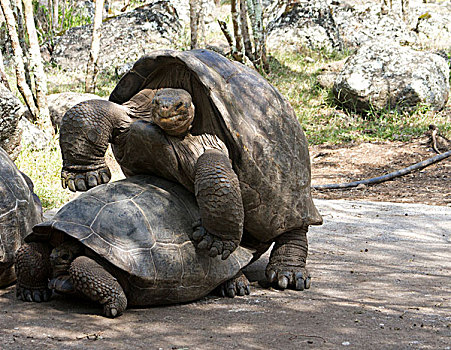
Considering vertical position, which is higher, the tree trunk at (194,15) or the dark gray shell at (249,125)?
the tree trunk at (194,15)

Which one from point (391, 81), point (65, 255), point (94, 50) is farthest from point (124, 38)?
point (65, 255)

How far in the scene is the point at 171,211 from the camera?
10.8 ft

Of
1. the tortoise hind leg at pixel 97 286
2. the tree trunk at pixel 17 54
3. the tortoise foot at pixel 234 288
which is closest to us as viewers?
the tortoise hind leg at pixel 97 286

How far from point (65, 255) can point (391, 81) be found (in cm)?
952

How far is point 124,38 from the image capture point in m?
14.8

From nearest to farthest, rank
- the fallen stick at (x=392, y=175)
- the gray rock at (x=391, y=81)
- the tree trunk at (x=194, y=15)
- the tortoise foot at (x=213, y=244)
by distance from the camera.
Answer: the tortoise foot at (x=213, y=244) < the fallen stick at (x=392, y=175) < the tree trunk at (x=194, y=15) < the gray rock at (x=391, y=81)

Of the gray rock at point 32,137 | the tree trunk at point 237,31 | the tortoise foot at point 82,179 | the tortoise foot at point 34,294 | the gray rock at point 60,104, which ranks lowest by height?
the tortoise foot at point 34,294

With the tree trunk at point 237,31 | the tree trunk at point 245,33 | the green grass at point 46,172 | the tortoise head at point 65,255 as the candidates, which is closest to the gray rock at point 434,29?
the tree trunk at point 245,33

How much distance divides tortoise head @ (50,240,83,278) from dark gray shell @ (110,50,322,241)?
0.97 meters

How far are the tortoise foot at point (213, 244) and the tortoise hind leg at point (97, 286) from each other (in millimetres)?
518

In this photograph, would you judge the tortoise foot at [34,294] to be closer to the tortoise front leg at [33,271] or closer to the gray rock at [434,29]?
the tortoise front leg at [33,271]

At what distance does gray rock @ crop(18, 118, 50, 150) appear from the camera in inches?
313

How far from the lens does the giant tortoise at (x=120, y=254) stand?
293cm

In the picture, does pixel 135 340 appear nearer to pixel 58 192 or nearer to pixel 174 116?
pixel 174 116
